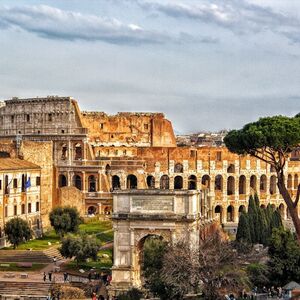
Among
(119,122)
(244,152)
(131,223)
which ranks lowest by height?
(131,223)

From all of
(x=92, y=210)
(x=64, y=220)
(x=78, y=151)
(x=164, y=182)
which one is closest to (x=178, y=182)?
(x=164, y=182)

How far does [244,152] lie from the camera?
2283 inches

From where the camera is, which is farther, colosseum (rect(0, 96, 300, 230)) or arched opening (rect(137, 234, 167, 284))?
colosseum (rect(0, 96, 300, 230))

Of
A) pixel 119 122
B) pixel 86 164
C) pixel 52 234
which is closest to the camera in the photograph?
pixel 52 234

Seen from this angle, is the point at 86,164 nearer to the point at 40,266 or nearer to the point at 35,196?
the point at 35,196

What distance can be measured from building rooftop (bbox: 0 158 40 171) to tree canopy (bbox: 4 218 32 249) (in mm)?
4473

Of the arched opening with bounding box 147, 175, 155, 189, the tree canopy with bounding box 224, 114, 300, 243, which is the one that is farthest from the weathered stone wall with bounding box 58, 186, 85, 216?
the tree canopy with bounding box 224, 114, 300, 243

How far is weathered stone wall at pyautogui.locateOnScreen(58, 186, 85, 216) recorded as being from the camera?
246ft

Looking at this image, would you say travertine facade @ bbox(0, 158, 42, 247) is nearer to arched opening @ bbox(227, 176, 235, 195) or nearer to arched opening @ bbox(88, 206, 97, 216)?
arched opening @ bbox(88, 206, 97, 216)

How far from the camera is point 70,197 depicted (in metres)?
76.6

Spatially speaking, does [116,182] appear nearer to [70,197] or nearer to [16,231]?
[70,197]

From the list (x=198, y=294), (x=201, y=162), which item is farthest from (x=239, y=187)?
(x=198, y=294)

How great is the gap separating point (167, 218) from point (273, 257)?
248 inches

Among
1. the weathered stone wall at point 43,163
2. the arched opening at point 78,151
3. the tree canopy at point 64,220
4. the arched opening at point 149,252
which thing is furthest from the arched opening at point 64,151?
the arched opening at point 149,252
